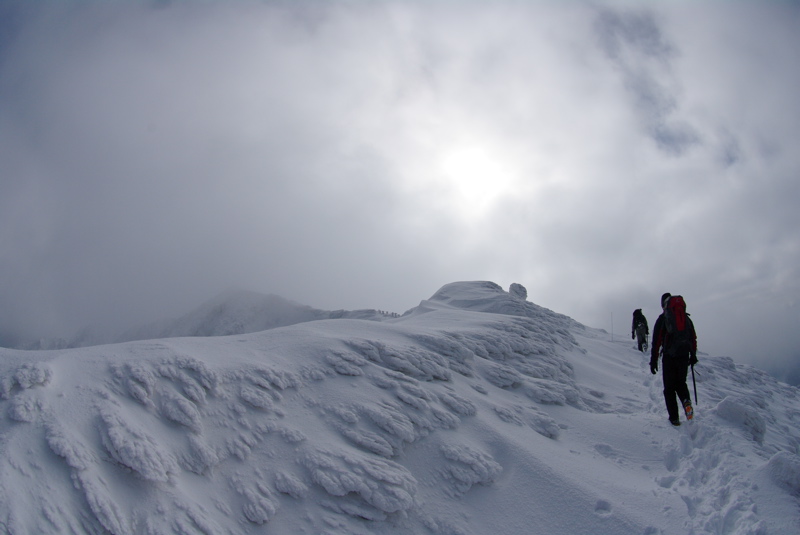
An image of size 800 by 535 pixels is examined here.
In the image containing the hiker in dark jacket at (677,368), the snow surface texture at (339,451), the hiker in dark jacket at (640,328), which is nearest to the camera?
the snow surface texture at (339,451)

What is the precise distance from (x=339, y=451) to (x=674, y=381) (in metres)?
6.26

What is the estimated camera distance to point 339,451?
6094 millimetres

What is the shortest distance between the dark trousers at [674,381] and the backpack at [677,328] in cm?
15

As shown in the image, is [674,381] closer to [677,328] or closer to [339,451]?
[677,328]

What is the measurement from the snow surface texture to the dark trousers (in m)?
0.37

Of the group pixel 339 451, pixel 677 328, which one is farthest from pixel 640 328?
pixel 339 451

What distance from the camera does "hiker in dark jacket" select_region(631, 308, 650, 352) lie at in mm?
17812

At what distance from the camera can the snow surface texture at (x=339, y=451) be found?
4957 millimetres

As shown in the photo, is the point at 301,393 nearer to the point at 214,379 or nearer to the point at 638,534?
the point at 214,379

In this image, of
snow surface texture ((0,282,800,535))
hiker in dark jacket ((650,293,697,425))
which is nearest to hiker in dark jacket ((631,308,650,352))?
snow surface texture ((0,282,800,535))

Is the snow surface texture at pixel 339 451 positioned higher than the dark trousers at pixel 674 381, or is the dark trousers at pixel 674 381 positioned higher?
the dark trousers at pixel 674 381

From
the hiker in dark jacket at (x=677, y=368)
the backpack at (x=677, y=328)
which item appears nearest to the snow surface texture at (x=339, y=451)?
the hiker in dark jacket at (x=677, y=368)

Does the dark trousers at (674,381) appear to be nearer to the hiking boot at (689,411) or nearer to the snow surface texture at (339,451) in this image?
the hiking boot at (689,411)

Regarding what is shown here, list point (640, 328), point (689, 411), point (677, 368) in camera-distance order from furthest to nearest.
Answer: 1. point (640, 328)
2. point (677, 368)
3. point (689, 411)
